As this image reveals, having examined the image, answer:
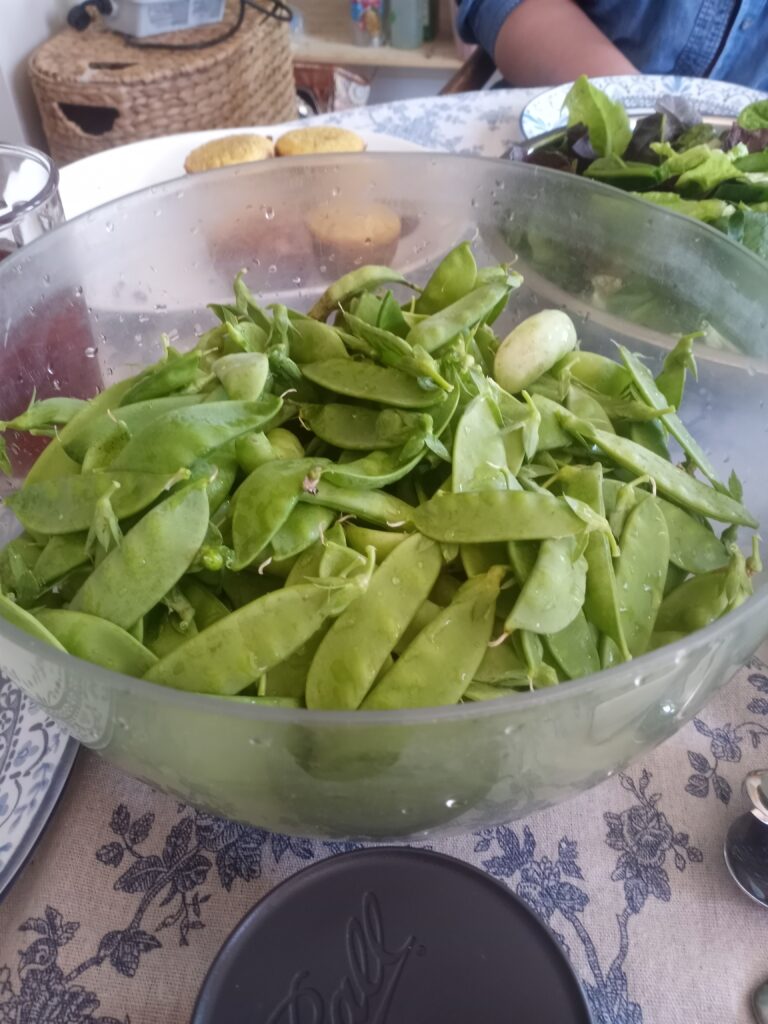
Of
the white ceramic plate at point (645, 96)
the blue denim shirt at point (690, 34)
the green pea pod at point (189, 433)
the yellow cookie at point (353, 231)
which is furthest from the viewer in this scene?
the blue denim shirt at point (690, 34)

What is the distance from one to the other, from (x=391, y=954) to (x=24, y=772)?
0.76 ft

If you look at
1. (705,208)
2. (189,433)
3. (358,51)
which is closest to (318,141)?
(705,208)

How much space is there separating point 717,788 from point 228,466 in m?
0.33

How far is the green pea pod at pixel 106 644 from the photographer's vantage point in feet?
1.27

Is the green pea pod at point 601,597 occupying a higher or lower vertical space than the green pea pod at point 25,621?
lower

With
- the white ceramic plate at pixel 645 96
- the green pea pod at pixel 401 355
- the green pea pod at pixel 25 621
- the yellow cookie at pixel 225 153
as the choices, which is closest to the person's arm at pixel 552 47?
the white ceramic plate at pixel 645 96

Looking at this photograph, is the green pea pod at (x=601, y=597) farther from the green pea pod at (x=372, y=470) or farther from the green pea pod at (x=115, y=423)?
the green pea pod at (x=115, y=423)

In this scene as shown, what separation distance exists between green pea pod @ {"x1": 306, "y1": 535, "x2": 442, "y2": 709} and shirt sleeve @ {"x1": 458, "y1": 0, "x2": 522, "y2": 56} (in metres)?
1.38

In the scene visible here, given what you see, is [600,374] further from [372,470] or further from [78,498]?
[78,498]

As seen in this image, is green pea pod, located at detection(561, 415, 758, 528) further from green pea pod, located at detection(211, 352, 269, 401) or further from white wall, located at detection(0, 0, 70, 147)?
white wall, located at detection(0, 0, 70, 147)

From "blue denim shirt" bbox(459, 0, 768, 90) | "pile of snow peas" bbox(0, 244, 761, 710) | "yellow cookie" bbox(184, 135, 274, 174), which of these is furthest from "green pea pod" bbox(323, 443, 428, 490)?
"blue denim shirt" bbox(459, 0, 768, 90)

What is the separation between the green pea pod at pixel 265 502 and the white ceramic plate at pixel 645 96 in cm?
75

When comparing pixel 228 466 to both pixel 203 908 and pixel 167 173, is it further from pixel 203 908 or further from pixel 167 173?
pixel 167 173

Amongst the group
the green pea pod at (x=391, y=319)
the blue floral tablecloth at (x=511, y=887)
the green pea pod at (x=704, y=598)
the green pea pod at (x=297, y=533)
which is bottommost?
the blue floral tablecloth at (x=511, y=887)
